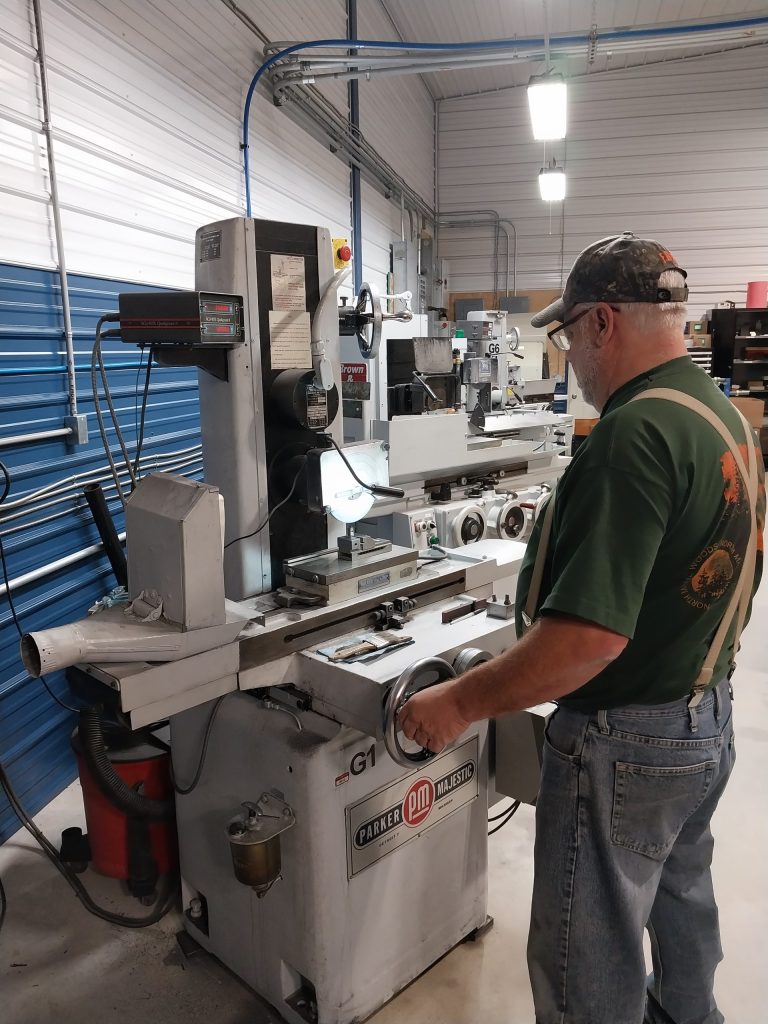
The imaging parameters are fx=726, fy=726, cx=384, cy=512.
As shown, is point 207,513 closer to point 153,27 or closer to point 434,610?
point 434,610

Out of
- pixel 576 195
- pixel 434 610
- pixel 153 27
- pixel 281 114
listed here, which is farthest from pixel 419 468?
pixel 576 195

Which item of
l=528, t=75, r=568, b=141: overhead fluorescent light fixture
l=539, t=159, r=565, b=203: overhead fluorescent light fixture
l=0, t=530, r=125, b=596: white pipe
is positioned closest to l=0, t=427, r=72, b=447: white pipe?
l=0, t=530, r=125, b=596: white pipe

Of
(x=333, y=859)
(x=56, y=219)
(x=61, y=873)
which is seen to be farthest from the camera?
(x=56, y=219)

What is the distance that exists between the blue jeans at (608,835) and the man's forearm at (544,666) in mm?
136

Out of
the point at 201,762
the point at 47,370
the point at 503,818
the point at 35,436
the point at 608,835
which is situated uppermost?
the point at 47,370

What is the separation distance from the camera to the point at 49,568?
220cm

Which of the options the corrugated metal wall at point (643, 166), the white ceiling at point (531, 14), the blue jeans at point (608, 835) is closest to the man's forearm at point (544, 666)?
the blue jeans at point (608, 835)

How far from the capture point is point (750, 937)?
5.49 feet

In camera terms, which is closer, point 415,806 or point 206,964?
point 415,806

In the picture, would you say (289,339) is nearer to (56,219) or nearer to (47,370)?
(47,370)

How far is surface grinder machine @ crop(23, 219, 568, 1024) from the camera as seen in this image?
119 centimetres

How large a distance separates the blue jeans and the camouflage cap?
57 cm

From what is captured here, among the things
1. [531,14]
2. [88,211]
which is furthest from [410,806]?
[531,14]

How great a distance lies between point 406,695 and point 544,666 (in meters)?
0.30
